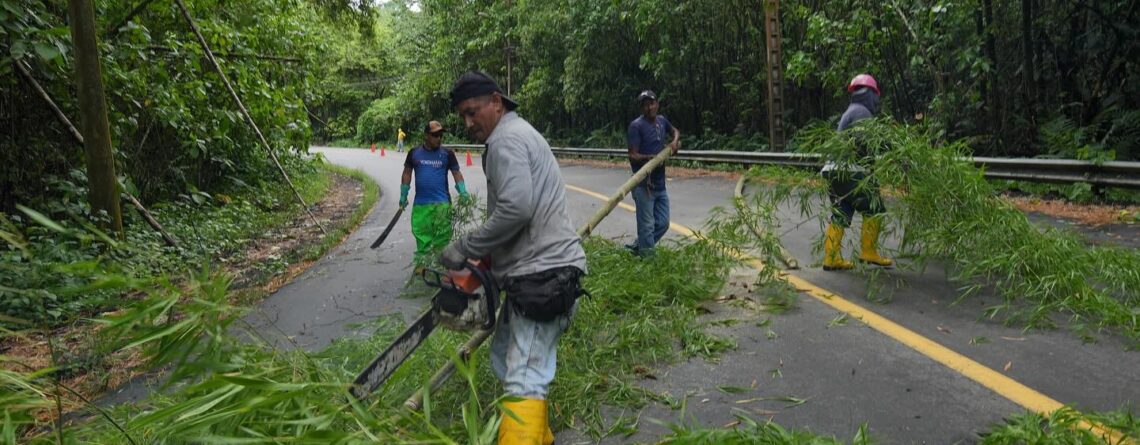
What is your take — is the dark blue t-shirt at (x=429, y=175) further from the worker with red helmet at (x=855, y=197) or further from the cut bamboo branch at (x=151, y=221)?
the worker with red helmet at (x=855, y=197)

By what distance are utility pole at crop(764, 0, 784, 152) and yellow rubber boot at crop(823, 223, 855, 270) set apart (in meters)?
11.2

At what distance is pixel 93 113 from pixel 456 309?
5.96 meters

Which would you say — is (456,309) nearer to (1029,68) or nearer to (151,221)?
(151,221)

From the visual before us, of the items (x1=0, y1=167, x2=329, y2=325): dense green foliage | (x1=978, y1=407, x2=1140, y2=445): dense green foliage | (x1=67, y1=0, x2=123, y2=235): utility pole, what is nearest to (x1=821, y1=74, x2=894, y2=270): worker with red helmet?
(x1=978, y1=407, x2=1140, y2=445): dense green foliage

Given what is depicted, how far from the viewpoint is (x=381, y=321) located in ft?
18.6

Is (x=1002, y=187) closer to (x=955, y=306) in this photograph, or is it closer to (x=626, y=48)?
(x=955, y=306)

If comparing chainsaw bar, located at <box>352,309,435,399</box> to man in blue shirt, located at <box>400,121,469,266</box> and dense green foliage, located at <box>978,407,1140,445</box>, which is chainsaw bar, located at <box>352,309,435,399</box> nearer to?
dense green foliage, located at <box>978,407,1140,445</box>

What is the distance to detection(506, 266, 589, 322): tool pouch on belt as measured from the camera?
2869 mm

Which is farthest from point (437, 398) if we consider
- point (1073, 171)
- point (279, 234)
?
point (1073, 171)

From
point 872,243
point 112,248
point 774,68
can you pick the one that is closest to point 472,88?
point 112,248

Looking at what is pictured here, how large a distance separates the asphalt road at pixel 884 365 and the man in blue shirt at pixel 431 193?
39.8 inches

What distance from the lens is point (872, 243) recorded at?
589 cm

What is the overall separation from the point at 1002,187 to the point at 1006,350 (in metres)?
7.74

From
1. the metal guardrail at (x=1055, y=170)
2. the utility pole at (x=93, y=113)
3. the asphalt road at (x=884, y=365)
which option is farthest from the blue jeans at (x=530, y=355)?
the utility pole at (x=93, y=113)
